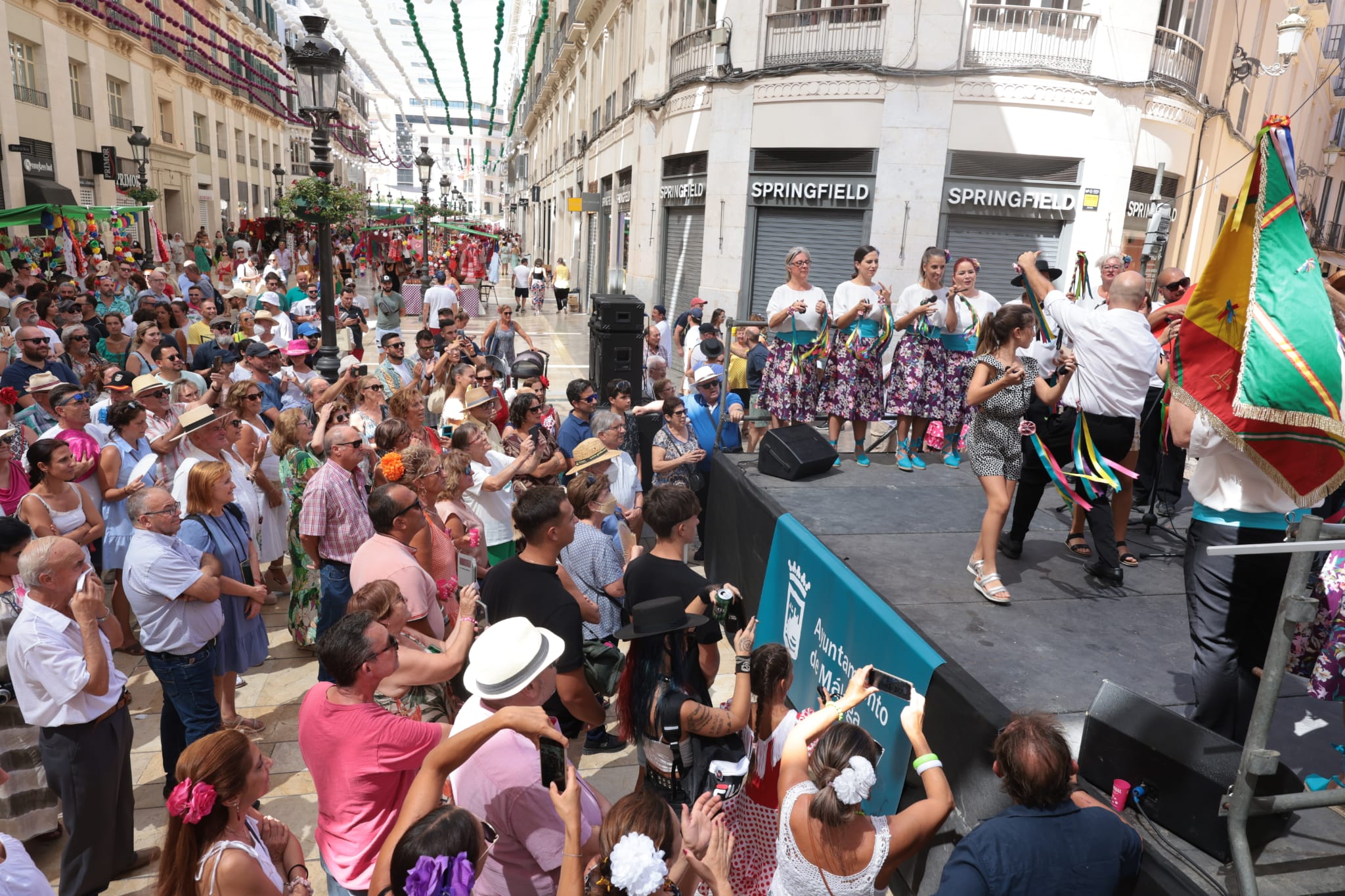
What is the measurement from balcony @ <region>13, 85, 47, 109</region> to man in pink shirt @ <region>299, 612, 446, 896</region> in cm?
2915

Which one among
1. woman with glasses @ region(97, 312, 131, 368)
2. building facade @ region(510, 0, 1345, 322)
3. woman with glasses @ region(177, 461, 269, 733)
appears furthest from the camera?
building facade @ region(510, 0, 1345, 322)

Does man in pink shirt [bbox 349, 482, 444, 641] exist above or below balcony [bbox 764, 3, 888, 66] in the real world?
below

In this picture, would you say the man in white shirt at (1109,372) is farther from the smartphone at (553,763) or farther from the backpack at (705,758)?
the smartphone at (553,763)

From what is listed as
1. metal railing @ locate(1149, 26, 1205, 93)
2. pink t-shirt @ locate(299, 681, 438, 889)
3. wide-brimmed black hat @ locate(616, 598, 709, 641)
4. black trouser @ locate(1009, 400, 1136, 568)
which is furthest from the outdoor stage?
metal railing @ locate(1149, 26, 1205, 93)

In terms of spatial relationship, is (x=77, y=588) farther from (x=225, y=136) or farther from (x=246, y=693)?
(x=225, y=136)

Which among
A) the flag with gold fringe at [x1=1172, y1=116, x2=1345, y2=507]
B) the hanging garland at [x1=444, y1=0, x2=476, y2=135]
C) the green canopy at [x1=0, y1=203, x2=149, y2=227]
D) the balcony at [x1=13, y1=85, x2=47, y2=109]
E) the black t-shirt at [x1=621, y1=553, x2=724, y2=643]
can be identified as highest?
the hanging garland at [x1=444, y1=0, x2=476, y2=135]

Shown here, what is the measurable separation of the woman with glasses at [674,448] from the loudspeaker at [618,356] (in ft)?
10.2

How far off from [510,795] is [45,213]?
16.2 metres

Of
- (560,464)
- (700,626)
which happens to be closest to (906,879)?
(700,626)

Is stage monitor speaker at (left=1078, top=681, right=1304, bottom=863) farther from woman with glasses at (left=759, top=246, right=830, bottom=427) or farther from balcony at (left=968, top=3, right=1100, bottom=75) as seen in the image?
balcony at (left=968, top=3, right=1100, bottom=75)

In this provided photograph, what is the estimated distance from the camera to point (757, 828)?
3193mm

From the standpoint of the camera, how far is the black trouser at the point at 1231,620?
316cm

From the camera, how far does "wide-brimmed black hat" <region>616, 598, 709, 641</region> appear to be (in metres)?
3.14

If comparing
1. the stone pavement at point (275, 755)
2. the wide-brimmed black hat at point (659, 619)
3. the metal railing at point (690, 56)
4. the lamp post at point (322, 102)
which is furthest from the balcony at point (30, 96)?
the wide-brimmed black hat at point (659, 619)
